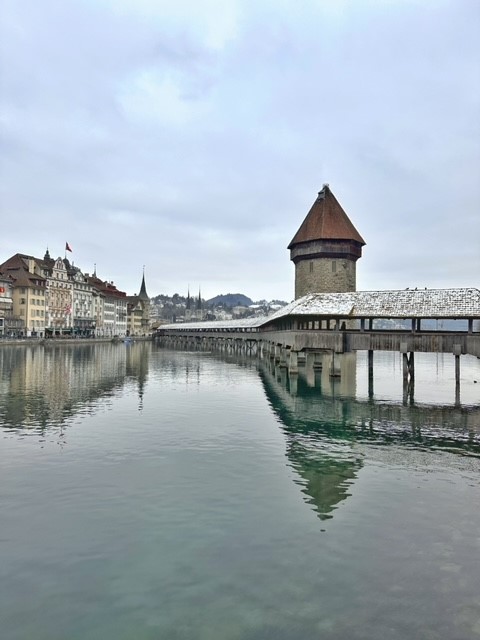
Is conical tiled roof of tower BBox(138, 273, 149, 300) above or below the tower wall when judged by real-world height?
above

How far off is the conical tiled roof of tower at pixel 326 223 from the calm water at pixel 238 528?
109 feet

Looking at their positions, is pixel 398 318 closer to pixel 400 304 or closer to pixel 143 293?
pixel 400 304

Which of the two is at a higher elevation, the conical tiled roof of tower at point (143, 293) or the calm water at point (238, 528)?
the conical tiled roof of tower at point (143, 293)

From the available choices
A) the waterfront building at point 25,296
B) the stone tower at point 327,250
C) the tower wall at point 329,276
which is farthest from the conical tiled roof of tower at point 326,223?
the waterfront building at point 25,296

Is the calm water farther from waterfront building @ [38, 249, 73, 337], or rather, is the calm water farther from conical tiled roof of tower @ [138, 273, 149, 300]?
conical tiled roof of tower @ [138, 273, 149, 300]

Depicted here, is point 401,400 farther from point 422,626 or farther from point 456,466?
point 422,626

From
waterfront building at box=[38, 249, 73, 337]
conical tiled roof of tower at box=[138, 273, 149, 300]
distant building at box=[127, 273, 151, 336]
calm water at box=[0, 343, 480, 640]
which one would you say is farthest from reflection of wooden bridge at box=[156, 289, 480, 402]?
conical tiled roof of tower at box=[138, 273, 149, 300]

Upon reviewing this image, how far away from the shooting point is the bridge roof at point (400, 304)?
85.9 ft

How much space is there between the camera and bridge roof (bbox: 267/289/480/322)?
26172mm

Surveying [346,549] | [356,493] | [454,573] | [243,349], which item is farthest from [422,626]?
[243,349]

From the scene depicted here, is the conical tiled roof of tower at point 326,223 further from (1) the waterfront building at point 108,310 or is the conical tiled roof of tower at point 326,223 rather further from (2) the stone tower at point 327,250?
(1) the waterfront building at point 108,310

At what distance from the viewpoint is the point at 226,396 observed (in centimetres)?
2677

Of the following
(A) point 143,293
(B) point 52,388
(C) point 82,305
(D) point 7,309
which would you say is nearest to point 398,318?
(B) point 52,388

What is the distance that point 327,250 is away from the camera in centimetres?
5059
